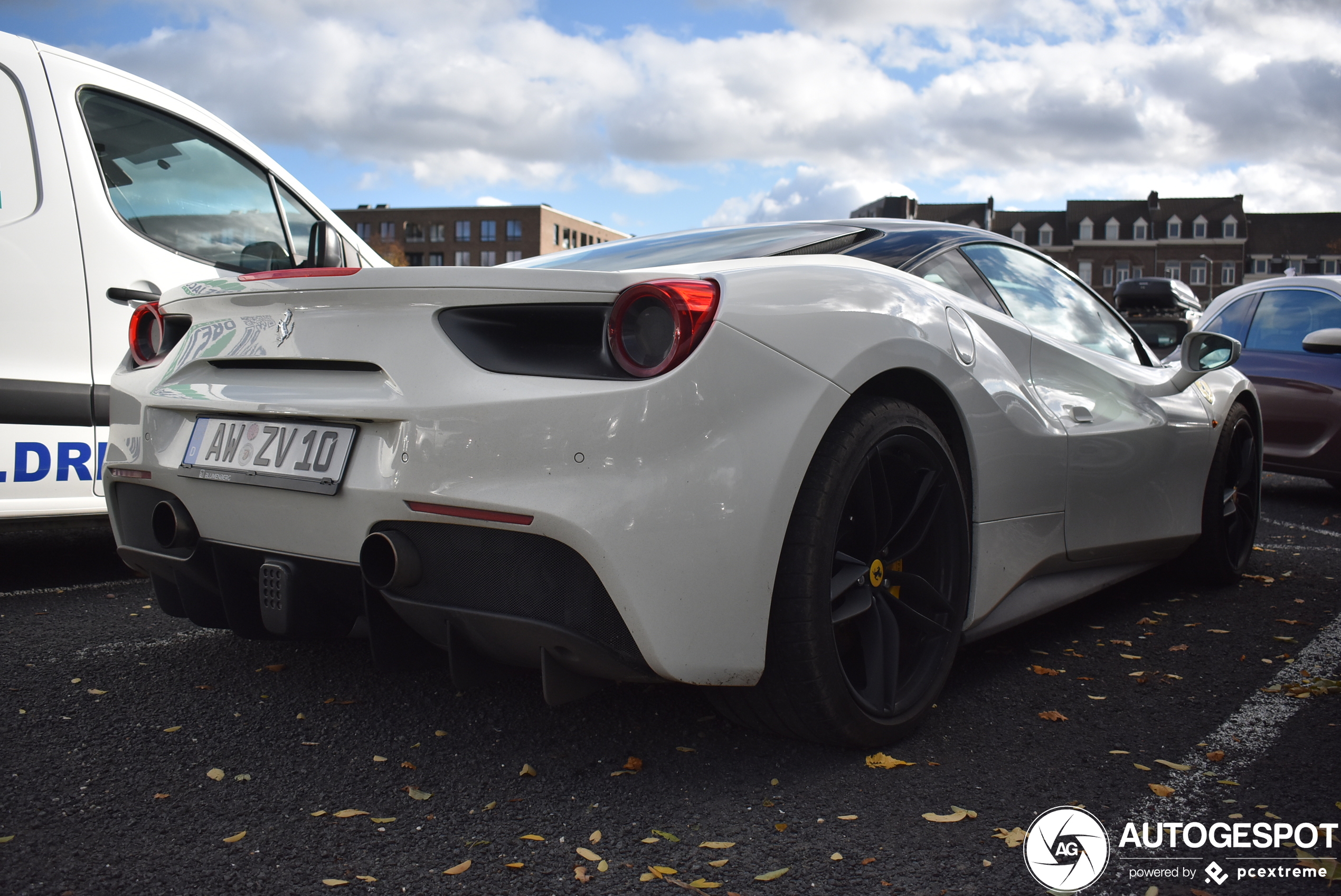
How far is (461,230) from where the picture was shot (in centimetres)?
10844

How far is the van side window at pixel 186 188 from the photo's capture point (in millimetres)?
3930

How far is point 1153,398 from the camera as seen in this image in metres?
3.65

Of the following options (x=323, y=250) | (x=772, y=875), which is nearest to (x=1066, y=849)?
A: (x=772, y=875)

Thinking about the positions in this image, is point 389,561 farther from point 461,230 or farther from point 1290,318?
point 461,230

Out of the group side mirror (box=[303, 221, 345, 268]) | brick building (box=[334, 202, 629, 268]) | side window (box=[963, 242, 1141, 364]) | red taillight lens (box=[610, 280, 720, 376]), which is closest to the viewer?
red taillight lens (box=[610, 280, 720, 376])

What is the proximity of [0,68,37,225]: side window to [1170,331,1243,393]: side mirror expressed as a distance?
4.13 m

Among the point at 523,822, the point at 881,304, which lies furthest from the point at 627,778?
the point at 881,304

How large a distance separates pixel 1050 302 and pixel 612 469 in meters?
2.10

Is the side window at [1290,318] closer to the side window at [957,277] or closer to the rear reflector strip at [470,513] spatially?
the side window at [957,277]

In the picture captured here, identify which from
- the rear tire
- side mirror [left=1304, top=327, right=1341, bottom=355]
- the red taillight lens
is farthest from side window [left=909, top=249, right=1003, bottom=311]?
side mirror [left=1304, top=327, right=1341, bottom=355]

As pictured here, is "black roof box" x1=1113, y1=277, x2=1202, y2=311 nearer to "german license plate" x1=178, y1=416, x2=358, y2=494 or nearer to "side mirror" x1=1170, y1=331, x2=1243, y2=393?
"side mirror" x1=1170, y1=331, x2=1243, y2=393

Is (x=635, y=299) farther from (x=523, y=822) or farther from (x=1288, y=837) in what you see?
(x=1288, y=837)

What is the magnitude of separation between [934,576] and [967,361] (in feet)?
1.78

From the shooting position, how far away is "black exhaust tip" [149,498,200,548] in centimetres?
236
